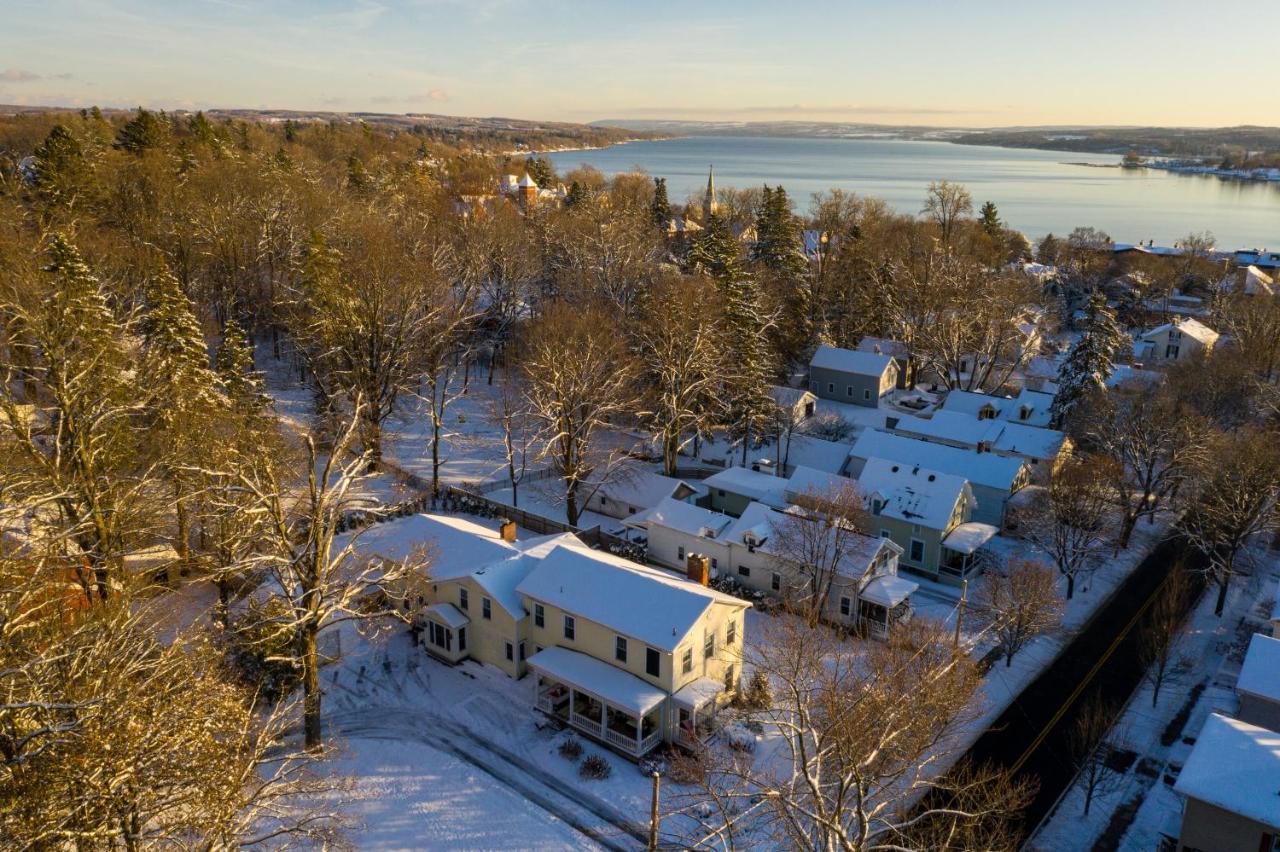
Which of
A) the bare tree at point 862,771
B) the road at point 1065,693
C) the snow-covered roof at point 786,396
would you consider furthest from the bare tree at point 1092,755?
the snow-covered roof at point 786,396

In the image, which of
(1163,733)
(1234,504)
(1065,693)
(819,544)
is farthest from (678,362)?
(1163,733)

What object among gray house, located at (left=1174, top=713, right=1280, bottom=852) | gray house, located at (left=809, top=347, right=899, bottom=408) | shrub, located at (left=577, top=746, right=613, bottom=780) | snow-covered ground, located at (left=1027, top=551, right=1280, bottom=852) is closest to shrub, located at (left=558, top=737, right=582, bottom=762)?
shrub, located at (left=577, top=746, right=613, bottom=780)

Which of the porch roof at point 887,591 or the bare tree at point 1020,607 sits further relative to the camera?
the porch roof at point 887,591

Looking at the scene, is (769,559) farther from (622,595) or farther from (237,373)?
(237,373)

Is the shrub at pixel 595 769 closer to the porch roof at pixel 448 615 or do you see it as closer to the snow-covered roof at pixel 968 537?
the porch roof at pixel 448 615

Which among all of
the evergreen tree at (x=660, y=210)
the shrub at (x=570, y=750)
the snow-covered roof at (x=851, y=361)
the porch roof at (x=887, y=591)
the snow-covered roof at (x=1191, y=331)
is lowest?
the shrub at (x=570, y=750)

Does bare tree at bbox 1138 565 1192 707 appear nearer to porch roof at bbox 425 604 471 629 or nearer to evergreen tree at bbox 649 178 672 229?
porch roof at bbox 425 604 471 629

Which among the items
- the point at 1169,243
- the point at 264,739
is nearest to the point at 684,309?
the point at 264,739
